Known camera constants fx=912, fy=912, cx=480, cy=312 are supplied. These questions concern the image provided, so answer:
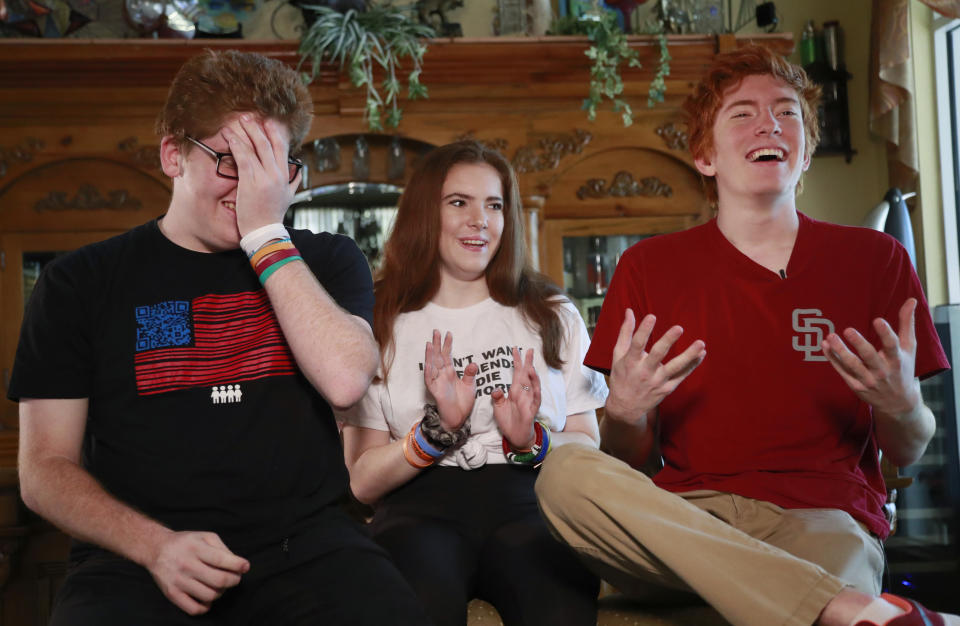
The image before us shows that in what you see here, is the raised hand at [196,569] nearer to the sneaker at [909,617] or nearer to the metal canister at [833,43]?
the sneaker at [909,617]

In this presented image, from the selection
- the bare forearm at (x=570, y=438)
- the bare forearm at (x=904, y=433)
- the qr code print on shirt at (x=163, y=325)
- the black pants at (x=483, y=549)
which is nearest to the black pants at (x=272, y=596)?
the black pants at (x=483, y=549)

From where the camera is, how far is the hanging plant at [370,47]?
3332 millimetres

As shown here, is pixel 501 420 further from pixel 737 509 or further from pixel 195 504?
pixel 195 504

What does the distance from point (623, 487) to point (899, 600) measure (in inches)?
14.6

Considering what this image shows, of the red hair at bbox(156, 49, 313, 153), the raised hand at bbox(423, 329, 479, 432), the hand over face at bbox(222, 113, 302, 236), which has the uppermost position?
the red hair at bbox(156, 49, 313, 153)

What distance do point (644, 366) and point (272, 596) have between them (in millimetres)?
641

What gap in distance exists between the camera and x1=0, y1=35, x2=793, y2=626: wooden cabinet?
3.39 metres

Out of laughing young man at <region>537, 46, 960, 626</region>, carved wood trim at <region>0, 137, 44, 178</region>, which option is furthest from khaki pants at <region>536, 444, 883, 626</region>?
carved wood trim at <region>0, 137, 44, 178</region>

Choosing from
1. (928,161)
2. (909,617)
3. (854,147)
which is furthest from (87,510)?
(854,147)

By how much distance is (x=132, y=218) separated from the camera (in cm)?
351

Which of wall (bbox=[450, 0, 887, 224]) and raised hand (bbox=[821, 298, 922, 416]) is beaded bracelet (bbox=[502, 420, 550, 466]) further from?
wall (bbox=[450, 0, 887, 224])

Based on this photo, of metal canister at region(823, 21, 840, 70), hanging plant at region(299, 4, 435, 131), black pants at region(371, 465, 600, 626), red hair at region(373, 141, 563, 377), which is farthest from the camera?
metal canister at region(823, 21, 840, 70)

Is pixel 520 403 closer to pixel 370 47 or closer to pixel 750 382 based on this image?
pixel 750 382

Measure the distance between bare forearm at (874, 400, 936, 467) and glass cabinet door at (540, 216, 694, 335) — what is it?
2.13 m
